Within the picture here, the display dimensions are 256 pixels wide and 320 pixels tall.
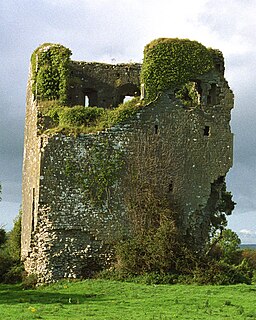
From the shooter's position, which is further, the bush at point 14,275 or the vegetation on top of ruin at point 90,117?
the bush at point 14,275

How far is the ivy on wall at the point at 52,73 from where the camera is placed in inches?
1233

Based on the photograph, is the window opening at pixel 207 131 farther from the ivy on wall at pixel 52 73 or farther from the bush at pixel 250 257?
the bush at pixel 250 257

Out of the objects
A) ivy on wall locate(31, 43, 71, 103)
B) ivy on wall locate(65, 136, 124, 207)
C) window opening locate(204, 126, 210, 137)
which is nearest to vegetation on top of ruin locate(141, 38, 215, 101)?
window opening locate(204, 126, 210, 137)

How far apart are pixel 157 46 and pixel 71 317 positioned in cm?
1511

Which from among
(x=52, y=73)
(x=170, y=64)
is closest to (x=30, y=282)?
(x=52, y=73)

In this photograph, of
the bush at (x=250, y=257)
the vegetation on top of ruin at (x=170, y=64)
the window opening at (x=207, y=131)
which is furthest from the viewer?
the bush at (x=250, y=257)

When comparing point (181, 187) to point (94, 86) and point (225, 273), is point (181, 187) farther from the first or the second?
point (94, 86)

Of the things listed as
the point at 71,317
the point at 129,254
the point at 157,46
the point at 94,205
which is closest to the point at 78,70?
the point at 157,46

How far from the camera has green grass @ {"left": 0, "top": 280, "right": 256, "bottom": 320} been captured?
18.8 m

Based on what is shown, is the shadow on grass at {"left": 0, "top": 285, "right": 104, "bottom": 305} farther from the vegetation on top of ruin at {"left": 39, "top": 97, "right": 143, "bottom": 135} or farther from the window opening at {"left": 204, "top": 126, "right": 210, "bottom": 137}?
the window opening at {"left": 204, "top": 126, "right": 210, "bottom": 137}

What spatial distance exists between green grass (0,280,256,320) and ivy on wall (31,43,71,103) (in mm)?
8237

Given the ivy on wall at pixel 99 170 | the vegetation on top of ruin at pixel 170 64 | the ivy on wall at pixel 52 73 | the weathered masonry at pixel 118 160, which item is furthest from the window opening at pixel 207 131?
the ivy on wall at pixel 52 73

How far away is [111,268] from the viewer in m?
28.7

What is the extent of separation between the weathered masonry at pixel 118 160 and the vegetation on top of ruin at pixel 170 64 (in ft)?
0.14
